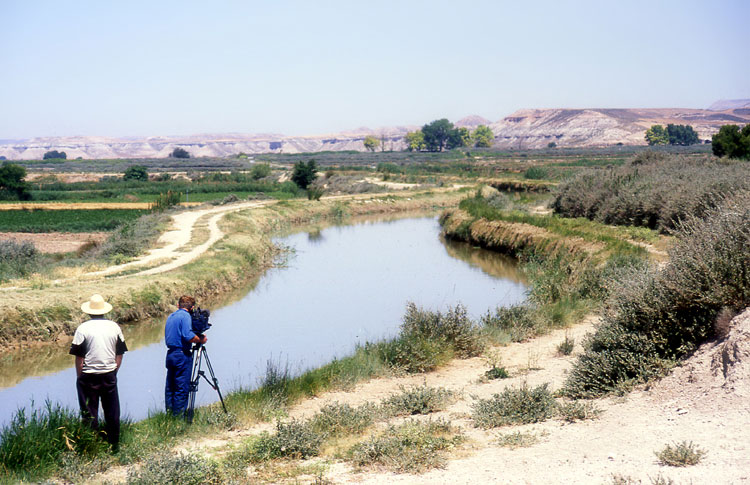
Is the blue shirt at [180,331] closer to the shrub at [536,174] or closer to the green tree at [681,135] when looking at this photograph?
the shrub at [536,174]

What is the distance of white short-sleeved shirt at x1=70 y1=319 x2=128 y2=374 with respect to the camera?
7719mm

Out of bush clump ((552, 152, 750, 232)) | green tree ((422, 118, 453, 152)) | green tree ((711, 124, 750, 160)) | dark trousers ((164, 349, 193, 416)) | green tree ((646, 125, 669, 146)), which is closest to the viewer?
dark trousers ((164, 349, 193, 416))

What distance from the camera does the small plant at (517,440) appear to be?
24.2 ft

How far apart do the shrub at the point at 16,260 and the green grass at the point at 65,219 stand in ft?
34.0

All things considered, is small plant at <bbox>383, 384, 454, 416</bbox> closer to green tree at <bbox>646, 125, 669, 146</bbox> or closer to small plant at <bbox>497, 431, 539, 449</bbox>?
small plant at <bbox>497, 431, 539, 449</bbox>

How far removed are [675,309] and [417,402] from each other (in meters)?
3.71

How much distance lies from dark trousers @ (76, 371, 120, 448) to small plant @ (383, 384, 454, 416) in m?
3.59

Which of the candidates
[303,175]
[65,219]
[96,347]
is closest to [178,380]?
[96,347]

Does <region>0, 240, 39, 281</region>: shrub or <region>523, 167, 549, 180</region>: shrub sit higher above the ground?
<region>0, 240, 39, 281</region>: shrub

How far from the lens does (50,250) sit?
28281 mm

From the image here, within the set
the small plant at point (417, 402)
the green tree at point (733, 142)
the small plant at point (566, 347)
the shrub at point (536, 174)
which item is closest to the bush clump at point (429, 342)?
the small plant at point (566, 347)

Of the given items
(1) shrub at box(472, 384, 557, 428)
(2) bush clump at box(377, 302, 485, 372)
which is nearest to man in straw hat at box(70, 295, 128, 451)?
(1) shrub at box(472, 384, 557, 428)

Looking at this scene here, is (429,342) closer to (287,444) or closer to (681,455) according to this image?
(287,444)

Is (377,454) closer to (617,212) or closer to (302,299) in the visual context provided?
(302,299)
